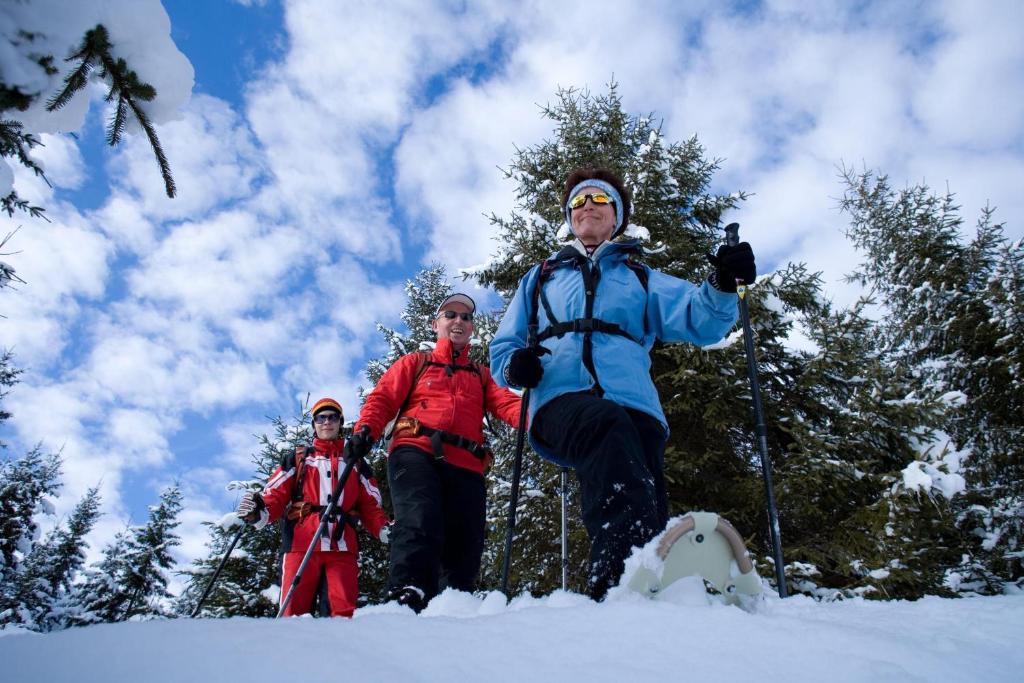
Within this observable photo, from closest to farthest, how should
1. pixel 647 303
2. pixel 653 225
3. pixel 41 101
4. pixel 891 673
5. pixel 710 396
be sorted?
pixel 891 673 → pixel 41 101 → pixel 647 303 → pixel 710 396 → pixel 653 225

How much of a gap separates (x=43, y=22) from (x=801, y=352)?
8050 millimetres

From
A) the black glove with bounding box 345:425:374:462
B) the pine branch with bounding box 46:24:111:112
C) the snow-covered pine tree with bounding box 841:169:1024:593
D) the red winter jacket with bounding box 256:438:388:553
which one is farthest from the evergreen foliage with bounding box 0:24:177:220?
the snow-covered pine tree with bounding box 841:169:1024:593

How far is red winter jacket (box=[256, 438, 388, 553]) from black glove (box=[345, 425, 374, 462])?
166 centimetres

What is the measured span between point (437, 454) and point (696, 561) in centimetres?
256

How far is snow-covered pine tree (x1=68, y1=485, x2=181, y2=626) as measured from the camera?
22.5 meters

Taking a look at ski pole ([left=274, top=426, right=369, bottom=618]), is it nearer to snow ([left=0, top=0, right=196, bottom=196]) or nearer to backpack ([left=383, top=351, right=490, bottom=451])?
backpack ([left=383, top=351, right=490, bottom=451])

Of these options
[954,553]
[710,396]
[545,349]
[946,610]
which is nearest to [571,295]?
[545,349]

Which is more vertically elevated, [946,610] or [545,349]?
[545,349]

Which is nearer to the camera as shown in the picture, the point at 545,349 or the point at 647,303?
the point at 545,349

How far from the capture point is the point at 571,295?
3.59m

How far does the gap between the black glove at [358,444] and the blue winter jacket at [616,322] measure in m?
1.35

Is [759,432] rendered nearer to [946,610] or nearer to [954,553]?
[946,610]

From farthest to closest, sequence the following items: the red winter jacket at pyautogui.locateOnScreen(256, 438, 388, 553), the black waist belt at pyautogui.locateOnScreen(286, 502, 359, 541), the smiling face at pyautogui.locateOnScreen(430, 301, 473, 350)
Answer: the red winter jacket at pyautogui.locateOnScreen(256, 438, 388, 553) < the black waist belt at pyautogui.locateOnScreen(286, 502, 359, 541) < the smiling face at pyautogui.locateOnScreen(430, 301, 473, 350)

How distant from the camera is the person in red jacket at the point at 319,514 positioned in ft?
18.6
